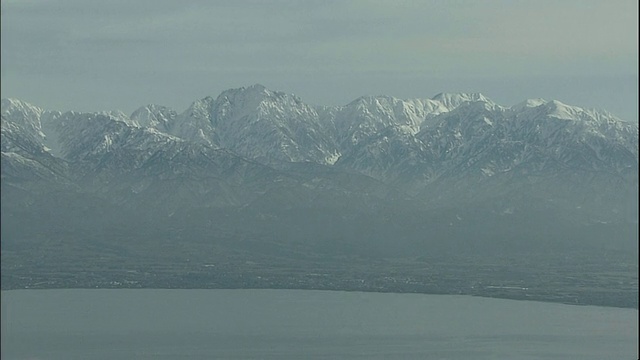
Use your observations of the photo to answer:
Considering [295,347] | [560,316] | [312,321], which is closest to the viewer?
[295,347]

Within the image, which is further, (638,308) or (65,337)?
(638,308)

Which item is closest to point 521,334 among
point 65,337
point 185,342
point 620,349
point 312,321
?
point 620,349

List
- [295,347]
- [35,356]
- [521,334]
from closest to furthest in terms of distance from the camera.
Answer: [35,356]
[295,347]
[521,334]

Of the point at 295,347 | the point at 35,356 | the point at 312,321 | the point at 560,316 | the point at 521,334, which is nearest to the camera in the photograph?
the point at 35,356

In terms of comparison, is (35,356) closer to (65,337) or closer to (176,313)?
(65,337)

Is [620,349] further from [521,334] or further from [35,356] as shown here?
[35,356]

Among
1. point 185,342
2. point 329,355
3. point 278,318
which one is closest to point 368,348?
point 329,355
